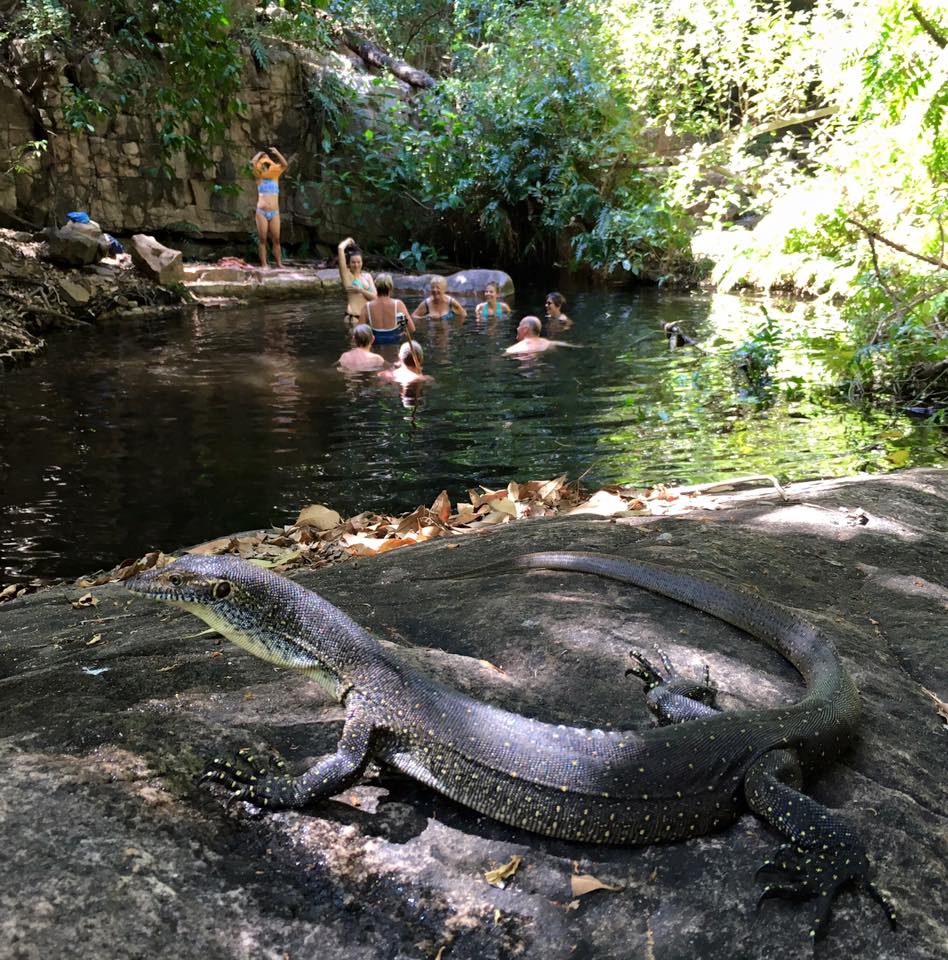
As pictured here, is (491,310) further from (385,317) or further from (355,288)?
(385,317)

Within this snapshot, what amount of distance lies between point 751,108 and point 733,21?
74.6 inches

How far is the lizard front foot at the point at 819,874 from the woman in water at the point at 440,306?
1680 cm

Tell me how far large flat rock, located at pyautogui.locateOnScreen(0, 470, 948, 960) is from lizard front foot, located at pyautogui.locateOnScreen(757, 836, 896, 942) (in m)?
0.04

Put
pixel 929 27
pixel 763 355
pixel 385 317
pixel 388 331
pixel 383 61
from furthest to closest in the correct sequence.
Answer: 1. pixel 383 61
2. pixel 385 317
3. pixel 388 331
4. pixel 763 355
5. pixel 929 27

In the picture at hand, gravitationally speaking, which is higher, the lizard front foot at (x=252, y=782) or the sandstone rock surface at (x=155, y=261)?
the sandstone rock surface at (x=155, y=261)

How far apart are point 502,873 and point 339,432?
28.0 feet

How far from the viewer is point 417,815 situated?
2359 mm

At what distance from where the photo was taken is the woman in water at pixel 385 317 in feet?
52.1

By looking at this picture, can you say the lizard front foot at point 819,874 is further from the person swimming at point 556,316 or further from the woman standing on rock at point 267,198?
the woman standing on rock at point 267,198

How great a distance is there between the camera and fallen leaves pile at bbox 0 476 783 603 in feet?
19.6

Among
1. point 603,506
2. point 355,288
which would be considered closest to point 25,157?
point 355,288

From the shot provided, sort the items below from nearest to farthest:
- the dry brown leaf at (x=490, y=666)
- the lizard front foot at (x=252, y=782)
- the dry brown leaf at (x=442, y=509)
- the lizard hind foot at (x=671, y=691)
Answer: the lizard front foot at (x=252, y=782) < the lizard hind foot at (x=671, y=691) < the dry brown leaf at (x=490, y=666) < the dry brown leaf at (x=442, y=509)

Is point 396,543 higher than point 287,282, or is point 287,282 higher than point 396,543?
point 287,282

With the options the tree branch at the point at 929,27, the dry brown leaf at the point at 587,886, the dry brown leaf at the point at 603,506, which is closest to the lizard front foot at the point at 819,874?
the dry brown leaf at the point at 587,886
